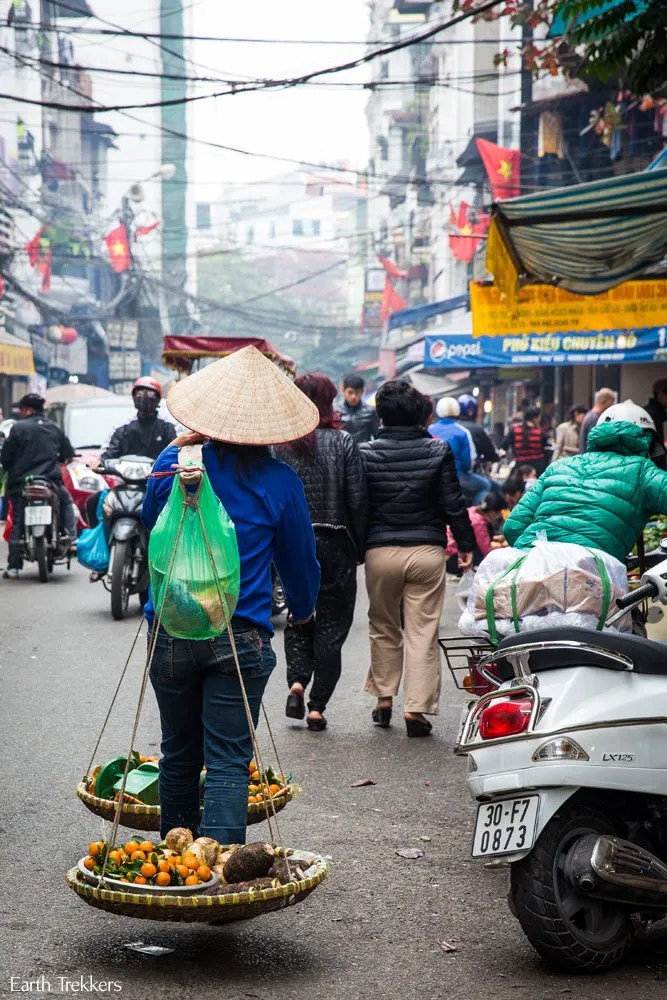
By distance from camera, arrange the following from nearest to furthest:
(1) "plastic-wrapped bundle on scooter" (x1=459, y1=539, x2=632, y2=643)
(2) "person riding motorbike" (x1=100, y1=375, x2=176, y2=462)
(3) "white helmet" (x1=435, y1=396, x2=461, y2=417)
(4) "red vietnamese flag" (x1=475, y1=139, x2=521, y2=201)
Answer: (1) "plastic-wrapped bundle on scooter" (x1=459, y1=539, x2=632, y2=643) → (2) "person riding motorbike" (x1=100, y1=375, x2=176, y2=462) → (3) "white helmet" (x1=435, y1=396, x2=461, y2=417) → (4) "red vietnamese flag" (x1=475, y1=139, x2=521, y2=201)

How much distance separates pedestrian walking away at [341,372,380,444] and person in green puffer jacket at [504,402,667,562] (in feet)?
25.1

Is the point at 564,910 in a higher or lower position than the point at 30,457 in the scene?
lower

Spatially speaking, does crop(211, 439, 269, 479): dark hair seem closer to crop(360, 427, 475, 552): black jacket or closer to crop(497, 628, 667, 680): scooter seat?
crop(497, 628, 667, 680): scooter seat

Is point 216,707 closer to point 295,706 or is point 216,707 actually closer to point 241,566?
point 241,566

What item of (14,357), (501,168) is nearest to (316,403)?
(501,168)

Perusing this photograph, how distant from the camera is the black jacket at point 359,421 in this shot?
47.7 ft

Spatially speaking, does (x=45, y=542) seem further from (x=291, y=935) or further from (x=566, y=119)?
(x=566, y=119)

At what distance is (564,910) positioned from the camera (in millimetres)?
4047

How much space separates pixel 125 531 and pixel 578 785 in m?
8.29

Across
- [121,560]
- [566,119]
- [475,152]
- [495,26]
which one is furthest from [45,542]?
[495,26]

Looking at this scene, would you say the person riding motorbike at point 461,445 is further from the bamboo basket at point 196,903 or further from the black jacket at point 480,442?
the bamboo basket at point 196,903

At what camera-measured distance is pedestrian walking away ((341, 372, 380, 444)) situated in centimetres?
1380

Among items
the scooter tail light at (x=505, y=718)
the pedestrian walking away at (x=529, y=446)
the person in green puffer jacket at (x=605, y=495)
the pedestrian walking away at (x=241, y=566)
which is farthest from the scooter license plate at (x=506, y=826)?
the pedestrian walking away at (x=529, y=446)

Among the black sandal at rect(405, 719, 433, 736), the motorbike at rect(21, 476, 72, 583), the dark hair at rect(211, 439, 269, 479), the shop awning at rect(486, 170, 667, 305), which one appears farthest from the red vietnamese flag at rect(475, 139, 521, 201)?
the dark hair at rect(211, 439, 269, 479)
